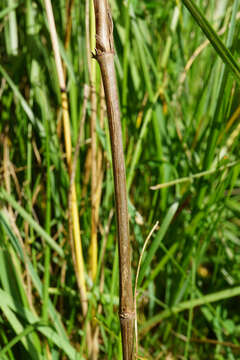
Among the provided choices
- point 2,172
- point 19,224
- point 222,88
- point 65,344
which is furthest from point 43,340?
point 222,88

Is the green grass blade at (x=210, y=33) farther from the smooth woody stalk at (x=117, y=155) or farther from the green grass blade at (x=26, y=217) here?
the green grass blade at (x=26, y=217)

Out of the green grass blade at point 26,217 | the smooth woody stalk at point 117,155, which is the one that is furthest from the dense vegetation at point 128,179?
the smooth woody stalk at point 117,155

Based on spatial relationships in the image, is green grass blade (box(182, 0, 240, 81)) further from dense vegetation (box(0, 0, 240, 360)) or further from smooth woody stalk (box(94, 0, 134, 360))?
dense vegetation (box(0, 0, 240, 360))

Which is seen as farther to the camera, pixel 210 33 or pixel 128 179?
pixel 128 179

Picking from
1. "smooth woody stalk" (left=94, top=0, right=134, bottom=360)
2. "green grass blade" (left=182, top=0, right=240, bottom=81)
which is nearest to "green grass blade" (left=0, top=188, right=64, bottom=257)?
"smooth woody stalk" (left=94, top=0, right=134, bottom=360)

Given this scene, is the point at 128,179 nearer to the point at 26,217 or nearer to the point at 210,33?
the point at 26,217

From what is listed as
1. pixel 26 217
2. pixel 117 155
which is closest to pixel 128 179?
pixel 26 217

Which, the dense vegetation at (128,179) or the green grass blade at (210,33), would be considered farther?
the dense vegetation at (128,179)
